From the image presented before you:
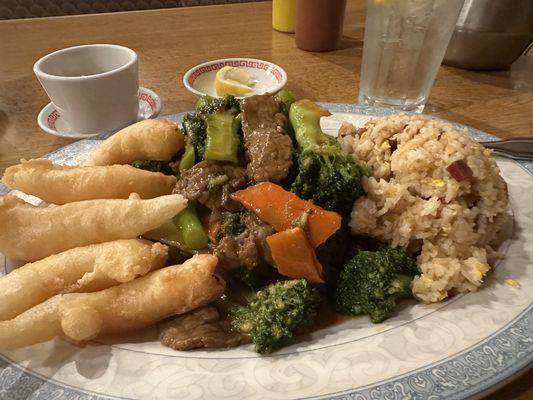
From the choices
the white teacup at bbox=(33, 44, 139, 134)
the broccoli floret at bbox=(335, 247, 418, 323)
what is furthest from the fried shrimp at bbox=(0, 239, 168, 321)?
the white teacup at bbox=(33, 44, 139, 134)

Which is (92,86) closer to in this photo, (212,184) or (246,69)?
(246,69)

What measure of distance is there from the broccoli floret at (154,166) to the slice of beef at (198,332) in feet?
2.40

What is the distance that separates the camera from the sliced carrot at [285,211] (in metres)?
1.67

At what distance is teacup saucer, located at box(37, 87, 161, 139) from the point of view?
2706 millimetres

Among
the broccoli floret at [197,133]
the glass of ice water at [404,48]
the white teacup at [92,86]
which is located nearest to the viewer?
the broccoli floret at [197,133]

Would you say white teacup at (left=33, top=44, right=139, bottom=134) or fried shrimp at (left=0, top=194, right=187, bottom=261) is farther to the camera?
white teacup at (left=33, top=44, right=139, bottom=134)

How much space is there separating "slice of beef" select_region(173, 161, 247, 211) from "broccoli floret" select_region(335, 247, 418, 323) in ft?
1.76

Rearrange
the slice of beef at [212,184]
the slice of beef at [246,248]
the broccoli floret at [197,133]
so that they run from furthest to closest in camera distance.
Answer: the broccoli floret at [197,133] < the slice of beef at [212,184] < the slice of beef at [246,248]

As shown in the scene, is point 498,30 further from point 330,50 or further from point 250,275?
point 250,275

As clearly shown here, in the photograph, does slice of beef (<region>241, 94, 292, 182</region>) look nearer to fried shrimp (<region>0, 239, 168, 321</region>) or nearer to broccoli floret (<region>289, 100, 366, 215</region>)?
broccoli floret (<region>289, 100, 366, 215</region>)

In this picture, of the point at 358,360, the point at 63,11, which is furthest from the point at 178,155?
the point at 63,11

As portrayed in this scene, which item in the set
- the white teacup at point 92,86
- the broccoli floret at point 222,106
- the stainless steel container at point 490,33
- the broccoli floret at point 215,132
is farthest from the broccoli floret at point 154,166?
the stainless steel container at point 490,33

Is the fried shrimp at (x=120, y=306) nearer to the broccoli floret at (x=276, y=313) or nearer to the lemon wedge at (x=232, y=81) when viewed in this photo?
the broccoli floret at (x=276, y=313)

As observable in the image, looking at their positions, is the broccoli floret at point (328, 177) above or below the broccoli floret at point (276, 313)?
above
